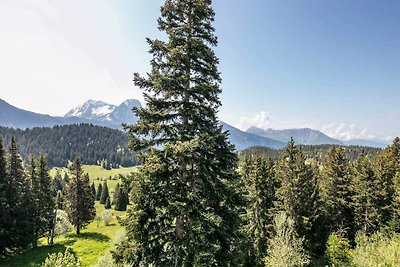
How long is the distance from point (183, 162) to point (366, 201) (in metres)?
39.8

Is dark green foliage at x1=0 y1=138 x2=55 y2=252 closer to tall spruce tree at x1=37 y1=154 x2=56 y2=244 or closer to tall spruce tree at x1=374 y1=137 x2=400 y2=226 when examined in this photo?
tall spruce tree at x1=37 y1=154 x2=56 y2=244

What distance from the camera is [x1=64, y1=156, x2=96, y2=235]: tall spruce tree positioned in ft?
180

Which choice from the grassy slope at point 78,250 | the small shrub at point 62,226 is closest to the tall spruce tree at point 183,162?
the grassy slope at point 78,250

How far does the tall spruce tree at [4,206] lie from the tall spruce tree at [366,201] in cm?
5275

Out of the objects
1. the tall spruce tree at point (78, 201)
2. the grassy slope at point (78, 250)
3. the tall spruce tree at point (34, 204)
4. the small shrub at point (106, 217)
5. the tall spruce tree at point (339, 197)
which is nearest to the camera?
the grassy slope at point (78, 250)

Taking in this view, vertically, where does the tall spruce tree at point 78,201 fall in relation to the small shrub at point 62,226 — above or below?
above

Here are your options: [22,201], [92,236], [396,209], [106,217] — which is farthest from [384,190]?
[106,217]

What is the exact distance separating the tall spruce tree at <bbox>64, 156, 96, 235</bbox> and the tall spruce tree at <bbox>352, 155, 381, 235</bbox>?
49632 mm

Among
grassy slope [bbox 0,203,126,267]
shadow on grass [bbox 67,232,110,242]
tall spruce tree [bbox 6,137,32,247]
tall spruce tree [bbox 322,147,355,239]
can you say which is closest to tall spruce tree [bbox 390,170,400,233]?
tall spruce tree [bbox 322,147,355,239]

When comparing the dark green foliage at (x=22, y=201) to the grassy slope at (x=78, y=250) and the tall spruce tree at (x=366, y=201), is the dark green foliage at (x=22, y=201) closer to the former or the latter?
the grassy slope at (x=78, y=250)

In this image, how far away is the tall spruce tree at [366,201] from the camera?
4109cm

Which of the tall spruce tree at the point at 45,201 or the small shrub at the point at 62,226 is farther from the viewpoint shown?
the small shrub at the point at 62,226

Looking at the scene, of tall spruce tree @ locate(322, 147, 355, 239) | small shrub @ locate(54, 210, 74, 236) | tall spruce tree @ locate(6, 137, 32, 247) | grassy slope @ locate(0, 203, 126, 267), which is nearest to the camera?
grassy slope @ locate(0, 203, 126, 267)

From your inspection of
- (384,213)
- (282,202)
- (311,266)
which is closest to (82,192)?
(282,202)
